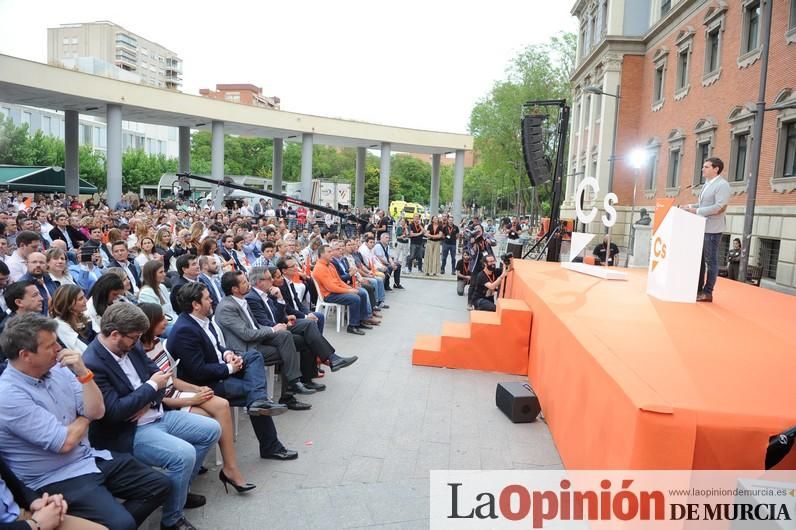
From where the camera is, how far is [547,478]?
411 cm

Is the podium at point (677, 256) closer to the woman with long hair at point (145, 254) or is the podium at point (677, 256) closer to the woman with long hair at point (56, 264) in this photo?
the woman with long hair at point (56, 264)

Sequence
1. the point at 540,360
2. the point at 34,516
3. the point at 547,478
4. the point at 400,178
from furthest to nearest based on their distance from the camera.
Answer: the point at 400,178 → the point at 540,360 → the point at 547,478 → the point at 34,516

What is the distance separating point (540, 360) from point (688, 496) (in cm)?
319

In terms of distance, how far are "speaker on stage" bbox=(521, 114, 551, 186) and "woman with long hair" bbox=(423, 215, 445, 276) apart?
343cm

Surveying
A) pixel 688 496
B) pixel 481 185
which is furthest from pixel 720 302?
pixel 481 185

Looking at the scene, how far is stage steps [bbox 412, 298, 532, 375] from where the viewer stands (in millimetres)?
6879

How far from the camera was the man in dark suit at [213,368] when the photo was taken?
→ 164 inches

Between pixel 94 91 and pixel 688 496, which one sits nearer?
pixel 688 496

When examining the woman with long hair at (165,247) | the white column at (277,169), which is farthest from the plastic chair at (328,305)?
the white column at (277,169)

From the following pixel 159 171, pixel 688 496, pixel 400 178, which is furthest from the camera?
pixel 400 178

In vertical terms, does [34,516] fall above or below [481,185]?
below

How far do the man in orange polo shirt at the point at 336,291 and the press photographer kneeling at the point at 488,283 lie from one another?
2.29m

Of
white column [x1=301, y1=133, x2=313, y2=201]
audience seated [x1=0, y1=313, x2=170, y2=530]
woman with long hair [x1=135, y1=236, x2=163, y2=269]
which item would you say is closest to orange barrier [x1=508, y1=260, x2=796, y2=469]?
audience seated [x1=0, y1=313, x2=170, y2=530]

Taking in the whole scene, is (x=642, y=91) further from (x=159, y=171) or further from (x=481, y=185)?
(x=159, y=171)
